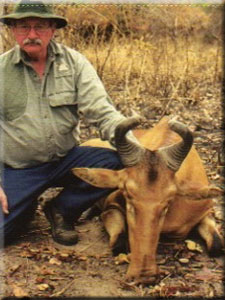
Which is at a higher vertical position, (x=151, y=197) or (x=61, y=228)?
(x=151, y=197)

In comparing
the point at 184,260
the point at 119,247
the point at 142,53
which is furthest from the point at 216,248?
the point at 142,53

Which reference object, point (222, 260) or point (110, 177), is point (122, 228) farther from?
point (222, 260)

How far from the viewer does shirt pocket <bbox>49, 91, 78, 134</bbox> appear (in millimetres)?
4980

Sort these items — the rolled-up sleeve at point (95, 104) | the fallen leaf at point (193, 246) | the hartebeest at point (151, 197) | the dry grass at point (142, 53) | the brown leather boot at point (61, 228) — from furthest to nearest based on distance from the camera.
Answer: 1. the dry grass at point (142, 53)
2. the brown leather boot at point (61, 228)
3. the fallen leaf at point (193, 246)
4. the rolled-up sleeve at point (95, 104)
5. the hartebeest at point (151, 197)

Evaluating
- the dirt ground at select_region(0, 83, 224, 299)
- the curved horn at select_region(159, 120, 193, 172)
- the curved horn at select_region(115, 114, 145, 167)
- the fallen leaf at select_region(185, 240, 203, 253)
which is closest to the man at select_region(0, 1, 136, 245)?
the dirt ground at select_region(0, 83, 224, 299)

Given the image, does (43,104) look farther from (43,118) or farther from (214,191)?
(214,191)

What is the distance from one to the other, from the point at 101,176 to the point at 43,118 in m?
0.83

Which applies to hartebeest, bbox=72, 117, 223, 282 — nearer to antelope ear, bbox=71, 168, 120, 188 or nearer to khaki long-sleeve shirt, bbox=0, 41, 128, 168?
antelope ear, bbox=71, 168, 120, 188

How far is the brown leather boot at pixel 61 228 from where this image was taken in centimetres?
500

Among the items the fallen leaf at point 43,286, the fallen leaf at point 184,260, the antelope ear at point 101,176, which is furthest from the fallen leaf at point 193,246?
the fallen leaf at point 43,286

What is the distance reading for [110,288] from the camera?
425 cm

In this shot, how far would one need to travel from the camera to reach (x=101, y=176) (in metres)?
4.52

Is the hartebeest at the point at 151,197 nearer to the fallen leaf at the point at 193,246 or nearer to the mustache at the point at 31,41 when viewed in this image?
the fallen leaf at the point at 193,246

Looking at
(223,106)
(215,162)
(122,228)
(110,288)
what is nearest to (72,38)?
(223,106)
